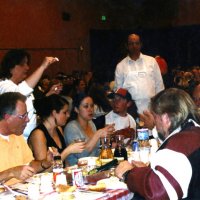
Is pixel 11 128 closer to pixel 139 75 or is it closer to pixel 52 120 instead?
pixel 52 120

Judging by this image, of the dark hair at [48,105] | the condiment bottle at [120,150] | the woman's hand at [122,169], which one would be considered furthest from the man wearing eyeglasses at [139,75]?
the woman's hand at [122,169]

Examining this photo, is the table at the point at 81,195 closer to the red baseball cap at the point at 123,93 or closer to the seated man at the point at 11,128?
the seated man at the point at 11,128

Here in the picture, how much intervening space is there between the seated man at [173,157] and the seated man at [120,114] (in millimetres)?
2533

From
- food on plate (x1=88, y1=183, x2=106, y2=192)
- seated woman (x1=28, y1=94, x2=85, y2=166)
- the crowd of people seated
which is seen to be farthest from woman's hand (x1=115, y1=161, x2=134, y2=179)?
seated woman (x1=28, y1=94, x2=85, y2=166)

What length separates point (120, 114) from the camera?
494 cm

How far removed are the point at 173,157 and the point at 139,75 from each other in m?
3.34

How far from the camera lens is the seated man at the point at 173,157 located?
2.10m

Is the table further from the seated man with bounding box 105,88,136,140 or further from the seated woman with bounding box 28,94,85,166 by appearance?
the seated man with bounding box 105,88,136,140

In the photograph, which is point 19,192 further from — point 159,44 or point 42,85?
point 159,44

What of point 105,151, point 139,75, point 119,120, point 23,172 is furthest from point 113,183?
point 139,75

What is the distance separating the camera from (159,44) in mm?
13203

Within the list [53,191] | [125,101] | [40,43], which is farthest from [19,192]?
[40,43]

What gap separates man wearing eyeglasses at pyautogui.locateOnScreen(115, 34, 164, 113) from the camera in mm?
5379

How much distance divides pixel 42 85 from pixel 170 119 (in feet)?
21.2
